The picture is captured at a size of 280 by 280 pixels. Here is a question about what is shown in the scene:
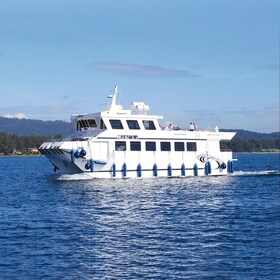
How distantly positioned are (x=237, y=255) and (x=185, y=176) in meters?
34.9

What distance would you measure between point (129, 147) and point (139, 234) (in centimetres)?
2774

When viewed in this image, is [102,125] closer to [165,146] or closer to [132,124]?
[132,124]

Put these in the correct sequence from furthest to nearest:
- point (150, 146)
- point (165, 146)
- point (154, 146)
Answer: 1. point (165, 146)
2. point (154, 146)
3. point (150, 146)

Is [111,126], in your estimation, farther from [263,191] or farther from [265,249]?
[265,249]

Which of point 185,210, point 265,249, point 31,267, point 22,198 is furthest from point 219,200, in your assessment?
point 31,267

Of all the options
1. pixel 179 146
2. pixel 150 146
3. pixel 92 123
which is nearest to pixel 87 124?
pixel 92 123

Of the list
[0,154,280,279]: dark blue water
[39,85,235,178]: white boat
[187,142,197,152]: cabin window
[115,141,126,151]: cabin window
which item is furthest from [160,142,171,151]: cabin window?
[0,154,280,279]: dark blue water

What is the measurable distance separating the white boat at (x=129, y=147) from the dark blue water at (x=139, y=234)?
6.62 meters

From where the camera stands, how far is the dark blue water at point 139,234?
1916cm

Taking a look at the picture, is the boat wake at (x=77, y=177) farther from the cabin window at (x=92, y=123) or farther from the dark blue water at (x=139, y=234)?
the dark blue water at (x=139, y=234)

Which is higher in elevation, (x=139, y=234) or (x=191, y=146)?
(x=191, y=146)

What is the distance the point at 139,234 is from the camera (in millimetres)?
→ 25094

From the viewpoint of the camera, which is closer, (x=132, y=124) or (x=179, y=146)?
(x=132, y=124)

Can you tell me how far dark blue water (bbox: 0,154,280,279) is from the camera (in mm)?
19156
